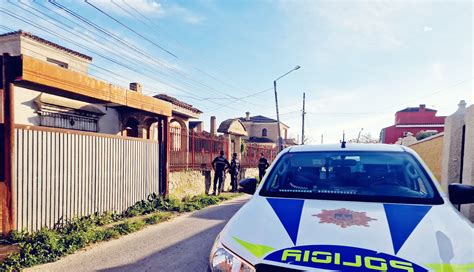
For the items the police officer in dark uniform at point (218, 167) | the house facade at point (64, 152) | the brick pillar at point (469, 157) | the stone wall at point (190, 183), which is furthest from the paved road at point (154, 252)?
the brick pillar at point (469, 157)

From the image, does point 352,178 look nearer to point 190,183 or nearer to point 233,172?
point 190,183

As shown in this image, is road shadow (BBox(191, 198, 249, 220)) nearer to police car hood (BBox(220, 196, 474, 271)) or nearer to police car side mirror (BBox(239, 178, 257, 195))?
police car side mirror (BBox(239, 178, 257, 195))

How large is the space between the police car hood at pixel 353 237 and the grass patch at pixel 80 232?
3583mm

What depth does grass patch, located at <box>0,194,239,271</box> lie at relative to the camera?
4102 millimetres

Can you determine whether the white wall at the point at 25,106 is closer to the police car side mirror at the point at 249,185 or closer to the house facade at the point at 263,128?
the police car side mirror at the point at 249,185

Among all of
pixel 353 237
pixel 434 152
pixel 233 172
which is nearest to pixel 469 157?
pixel 434 152

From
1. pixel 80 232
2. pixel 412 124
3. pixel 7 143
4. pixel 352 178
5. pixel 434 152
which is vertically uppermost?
pixel 412 124

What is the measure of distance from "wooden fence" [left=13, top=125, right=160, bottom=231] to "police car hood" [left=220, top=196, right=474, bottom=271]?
4.46 metres

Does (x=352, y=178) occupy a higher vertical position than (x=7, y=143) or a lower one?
lower

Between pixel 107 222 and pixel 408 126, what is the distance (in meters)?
38.4

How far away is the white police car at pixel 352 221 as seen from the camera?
1.61 meters

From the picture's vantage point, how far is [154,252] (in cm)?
463

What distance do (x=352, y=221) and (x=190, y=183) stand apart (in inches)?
342

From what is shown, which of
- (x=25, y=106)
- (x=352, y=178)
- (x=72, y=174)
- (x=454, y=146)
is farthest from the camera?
(x=25, y=106)
